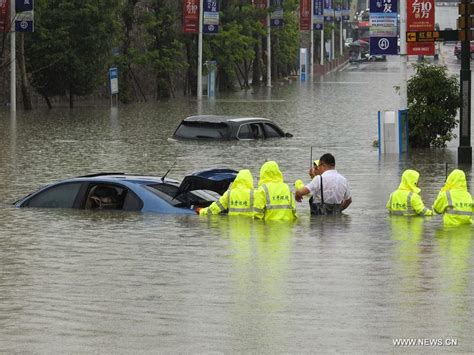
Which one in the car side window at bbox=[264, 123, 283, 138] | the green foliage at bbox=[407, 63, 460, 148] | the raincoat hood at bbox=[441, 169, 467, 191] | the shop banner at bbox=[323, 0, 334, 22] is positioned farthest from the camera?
the shop banner at bbox=[323, 0, 334, 22]

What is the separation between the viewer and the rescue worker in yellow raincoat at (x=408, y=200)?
20852 mm

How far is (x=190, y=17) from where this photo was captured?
237 feet

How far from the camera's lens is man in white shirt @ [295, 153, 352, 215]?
2077cm

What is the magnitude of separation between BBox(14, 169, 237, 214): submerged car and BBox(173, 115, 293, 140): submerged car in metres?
18.5

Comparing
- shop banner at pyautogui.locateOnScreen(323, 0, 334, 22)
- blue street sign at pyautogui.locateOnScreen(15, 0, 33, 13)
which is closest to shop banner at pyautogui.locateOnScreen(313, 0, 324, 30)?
shop banner at pyautogui.locateOnScreen(323, 0, 334, 22)

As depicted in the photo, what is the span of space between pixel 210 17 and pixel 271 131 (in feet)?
106

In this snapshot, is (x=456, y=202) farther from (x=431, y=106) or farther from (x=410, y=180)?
(x=431, y=106)

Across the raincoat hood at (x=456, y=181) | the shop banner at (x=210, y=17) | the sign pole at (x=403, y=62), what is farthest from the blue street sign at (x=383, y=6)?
the shop banner at (x=210, y=17)

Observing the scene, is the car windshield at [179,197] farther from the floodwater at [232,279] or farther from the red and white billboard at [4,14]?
the red and white billboard at [4,14]

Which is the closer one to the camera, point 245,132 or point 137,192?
point 137,192

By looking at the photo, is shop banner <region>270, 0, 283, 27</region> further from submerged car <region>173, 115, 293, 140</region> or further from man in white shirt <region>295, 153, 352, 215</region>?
man in white shirt <region>295, 153, 352, 215</region>

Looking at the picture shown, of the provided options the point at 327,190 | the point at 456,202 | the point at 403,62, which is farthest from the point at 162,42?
the point at 456,202

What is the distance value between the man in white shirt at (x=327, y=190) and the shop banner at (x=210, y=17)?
52258mm

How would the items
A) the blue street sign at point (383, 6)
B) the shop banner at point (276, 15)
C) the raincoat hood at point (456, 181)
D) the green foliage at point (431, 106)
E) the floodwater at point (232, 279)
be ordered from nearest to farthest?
the floodwater at point (232, 279) → the raincoat hood at point (456, 181) → the blue street sign at point (383, 6) → the green foliage at point (431, 106) → the shop banner at point (276, 15)
